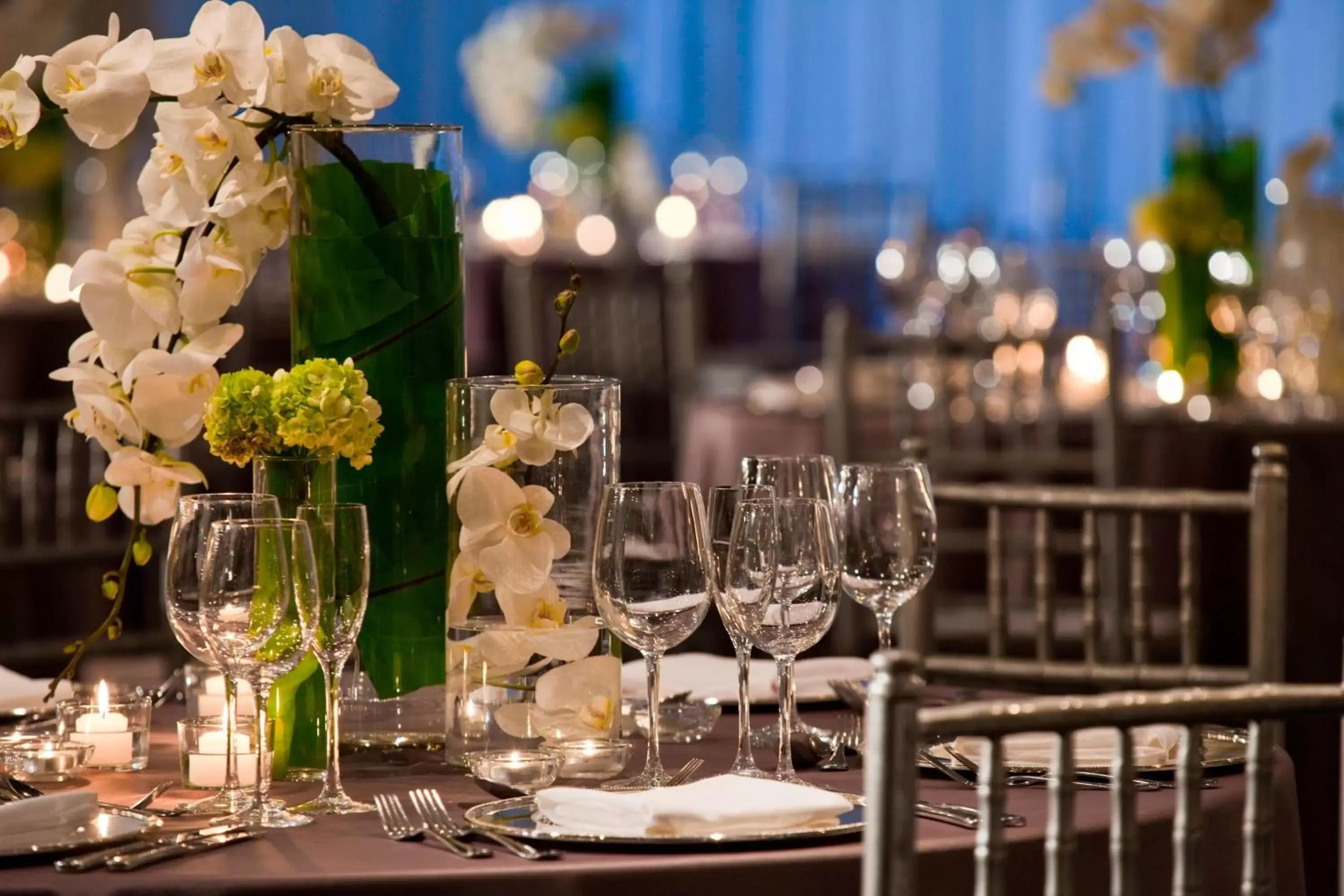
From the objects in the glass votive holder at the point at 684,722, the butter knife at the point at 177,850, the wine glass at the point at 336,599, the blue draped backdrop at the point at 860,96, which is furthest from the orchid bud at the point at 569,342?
the blue draped backdrop at the point at 860,96

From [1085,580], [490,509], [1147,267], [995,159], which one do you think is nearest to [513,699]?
[490,509]

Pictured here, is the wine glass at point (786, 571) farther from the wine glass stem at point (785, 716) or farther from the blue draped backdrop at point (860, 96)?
the blue draped backdrop at point (860, 96)

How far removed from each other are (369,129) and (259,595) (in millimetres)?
441

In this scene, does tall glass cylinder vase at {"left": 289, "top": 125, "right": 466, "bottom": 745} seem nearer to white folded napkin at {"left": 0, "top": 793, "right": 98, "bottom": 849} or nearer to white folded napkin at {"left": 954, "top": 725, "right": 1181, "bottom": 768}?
white folded napkin at {"left": 0, "top": 793, "right": 98, "bottom": 849}

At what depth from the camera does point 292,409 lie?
1.24m

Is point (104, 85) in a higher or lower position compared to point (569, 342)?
higher

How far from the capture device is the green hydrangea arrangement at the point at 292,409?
124 centimetres

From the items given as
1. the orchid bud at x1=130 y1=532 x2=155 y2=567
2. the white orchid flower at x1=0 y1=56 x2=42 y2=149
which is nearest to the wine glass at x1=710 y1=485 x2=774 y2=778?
the orchid bud at x1=130 y1=532 x2=155 y2=567

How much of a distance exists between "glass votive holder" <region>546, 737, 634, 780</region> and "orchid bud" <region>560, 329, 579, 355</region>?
0.90 ft

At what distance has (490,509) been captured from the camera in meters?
1.31

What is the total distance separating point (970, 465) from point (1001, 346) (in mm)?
210

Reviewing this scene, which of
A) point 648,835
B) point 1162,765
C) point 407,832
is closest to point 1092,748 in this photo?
point 1162,765

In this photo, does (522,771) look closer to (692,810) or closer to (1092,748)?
(692,810)

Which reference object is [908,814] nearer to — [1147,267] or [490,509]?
[490,509]
